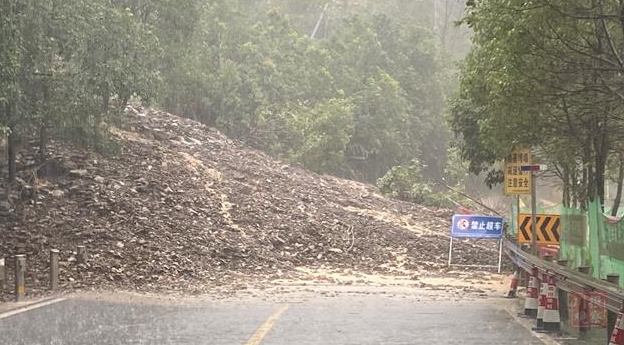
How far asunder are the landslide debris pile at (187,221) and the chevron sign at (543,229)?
6178mm

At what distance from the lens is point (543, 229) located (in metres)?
17.4

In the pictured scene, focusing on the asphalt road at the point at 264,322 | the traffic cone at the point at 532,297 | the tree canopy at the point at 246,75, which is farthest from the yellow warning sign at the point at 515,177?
the tree canopy at the point at 246,75

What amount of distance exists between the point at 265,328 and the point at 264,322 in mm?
661

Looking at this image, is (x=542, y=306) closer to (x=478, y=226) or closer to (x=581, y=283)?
(x=581, y=283)

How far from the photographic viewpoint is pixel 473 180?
6038 cm

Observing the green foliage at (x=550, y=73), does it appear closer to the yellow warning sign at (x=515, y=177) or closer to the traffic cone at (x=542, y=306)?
the yellow warning sign at (x=515, y=177)

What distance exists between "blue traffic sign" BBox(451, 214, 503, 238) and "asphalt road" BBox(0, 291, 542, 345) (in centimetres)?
798

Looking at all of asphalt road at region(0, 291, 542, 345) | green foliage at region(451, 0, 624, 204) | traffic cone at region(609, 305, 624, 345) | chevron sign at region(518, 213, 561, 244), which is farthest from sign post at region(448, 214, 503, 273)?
traffic cone at region(609, 305, 624, 345)

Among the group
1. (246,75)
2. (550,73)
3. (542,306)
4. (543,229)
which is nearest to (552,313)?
(542,306)

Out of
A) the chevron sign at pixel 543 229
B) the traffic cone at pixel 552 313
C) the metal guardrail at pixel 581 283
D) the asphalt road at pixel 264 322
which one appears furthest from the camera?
the chevron sign at pixel 543 229

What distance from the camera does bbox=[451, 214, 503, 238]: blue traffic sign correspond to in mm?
22750

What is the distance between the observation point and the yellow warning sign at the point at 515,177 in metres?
18.9

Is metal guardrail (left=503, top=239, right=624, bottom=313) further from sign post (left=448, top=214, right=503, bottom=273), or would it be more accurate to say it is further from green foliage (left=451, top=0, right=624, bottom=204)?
sign post (left=448, top=214, right=503, bottom=273)

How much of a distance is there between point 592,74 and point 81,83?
44.0 feet
